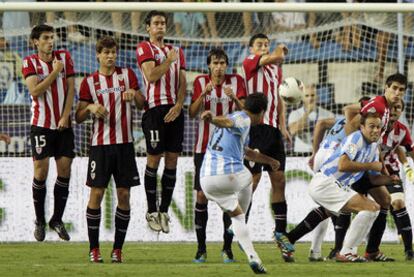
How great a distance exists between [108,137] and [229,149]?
5.03 feet

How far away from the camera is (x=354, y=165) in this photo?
1289 centimetres

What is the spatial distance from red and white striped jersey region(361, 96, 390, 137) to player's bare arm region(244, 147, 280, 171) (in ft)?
3.54

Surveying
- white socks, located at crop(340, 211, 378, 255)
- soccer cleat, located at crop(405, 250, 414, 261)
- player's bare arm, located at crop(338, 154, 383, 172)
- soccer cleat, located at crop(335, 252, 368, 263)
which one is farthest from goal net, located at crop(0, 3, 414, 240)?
player's bare arm, located at crop(338, 154, 383, 172)

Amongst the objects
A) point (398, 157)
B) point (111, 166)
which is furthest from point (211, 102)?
point (398, 157)

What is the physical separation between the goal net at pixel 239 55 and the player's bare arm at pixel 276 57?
3618 mm

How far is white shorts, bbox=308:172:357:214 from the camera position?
13.1m

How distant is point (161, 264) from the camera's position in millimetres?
13047

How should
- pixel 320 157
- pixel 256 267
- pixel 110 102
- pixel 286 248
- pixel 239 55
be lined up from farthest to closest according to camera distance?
pixel 239 55 < pixel 320 157 < pixel 286 248 < pixel 110 102 < pixel 256 267

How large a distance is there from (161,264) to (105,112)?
169 cm

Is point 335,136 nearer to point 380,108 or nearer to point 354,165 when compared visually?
point 380,108

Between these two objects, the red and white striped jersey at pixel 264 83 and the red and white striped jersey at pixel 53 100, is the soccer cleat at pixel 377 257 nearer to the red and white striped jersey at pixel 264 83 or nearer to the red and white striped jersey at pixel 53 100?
the red and white striped jersey at pixel 264 83

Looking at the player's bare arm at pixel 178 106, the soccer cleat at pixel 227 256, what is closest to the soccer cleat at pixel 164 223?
the soccer cleat at pixel 227 256

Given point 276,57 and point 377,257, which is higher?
point 276,57

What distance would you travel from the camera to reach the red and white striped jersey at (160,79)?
Result: 45.4 feet
